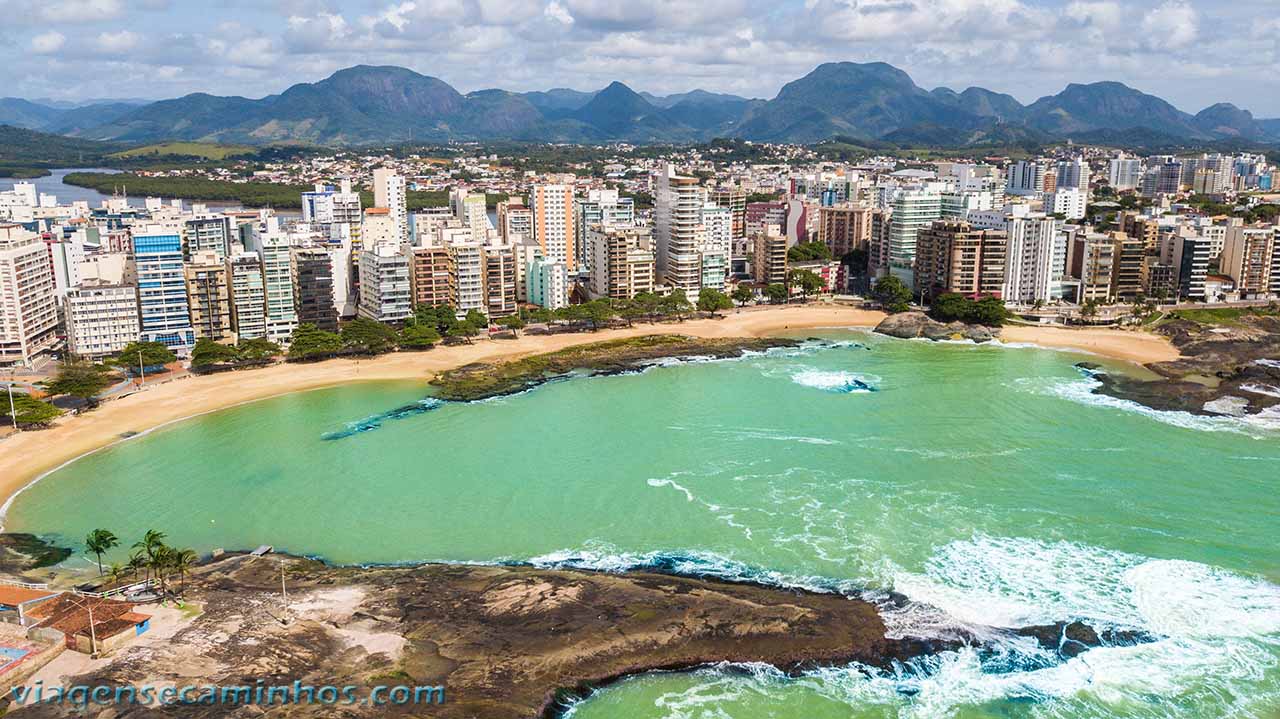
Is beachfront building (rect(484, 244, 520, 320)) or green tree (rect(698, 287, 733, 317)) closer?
beachfront building (rect(484, 244, 520, 320))

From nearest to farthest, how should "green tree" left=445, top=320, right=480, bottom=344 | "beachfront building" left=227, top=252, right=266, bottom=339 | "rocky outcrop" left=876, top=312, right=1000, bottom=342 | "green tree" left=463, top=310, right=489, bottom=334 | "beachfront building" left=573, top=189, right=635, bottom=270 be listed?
"beachfront building" left=227, top=252, right=266, bottom=339, "green tree" left=445, top=320, right=480, bottom=344, "green tree" left=463, top=310, right=489, bottom=334, "rocky outcrop" left=876, top=312, right=1000, bottom=342, "beachfront building" left=573, top=189, right=635, bottom=270

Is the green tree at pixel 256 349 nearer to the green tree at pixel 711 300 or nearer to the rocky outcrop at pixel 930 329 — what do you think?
the green tree at pixel 711 300

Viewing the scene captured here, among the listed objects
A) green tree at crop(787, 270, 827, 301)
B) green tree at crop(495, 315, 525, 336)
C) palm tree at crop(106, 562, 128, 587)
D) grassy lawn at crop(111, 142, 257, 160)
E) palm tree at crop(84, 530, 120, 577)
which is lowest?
palm tree at crop(106, 562, 128, 587)

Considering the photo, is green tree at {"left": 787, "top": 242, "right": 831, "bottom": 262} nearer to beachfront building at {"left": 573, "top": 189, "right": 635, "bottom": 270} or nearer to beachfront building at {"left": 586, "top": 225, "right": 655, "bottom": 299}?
beachfront building at {"left": 573, "top": 189, "right": 635, "bottom": 270}

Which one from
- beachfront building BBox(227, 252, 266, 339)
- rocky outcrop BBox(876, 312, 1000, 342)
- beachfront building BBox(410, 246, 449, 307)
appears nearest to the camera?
beachfront building BBox(227, 252, 266, 339)

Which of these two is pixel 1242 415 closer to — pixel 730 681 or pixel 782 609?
pixel 782 609

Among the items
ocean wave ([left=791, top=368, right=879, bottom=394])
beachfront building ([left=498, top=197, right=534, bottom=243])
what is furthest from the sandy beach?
beachfront building ([left=498, top=197, right=534, bottom=243])

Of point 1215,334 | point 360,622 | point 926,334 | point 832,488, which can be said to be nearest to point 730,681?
point 360,622
